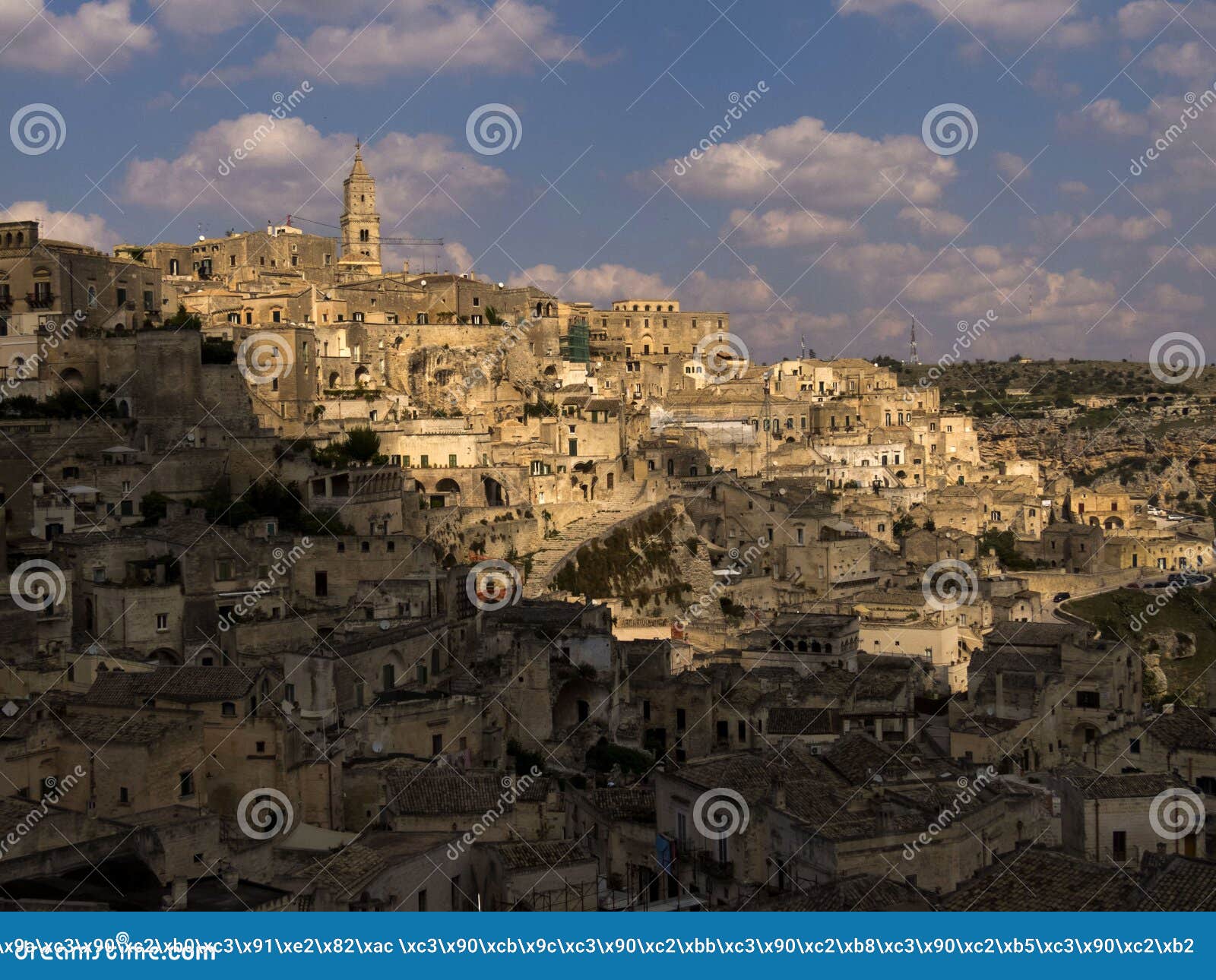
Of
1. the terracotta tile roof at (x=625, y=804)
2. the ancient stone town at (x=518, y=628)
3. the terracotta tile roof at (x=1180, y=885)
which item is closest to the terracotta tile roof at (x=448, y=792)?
the ancient stone town at (x=518, y=628)

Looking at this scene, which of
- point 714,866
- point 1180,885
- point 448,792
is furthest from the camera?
point 448,792

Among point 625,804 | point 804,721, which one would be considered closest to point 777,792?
point 625,804

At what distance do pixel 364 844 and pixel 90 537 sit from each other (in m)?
14.4

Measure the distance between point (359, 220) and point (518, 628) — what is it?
139 feet

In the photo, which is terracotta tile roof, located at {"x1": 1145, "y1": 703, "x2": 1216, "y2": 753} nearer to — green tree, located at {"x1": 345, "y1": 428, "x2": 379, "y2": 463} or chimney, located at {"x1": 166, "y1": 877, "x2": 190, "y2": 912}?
chimney, located at {"x1": 166, "y1": 877, "x2": 190, "y2": 912}

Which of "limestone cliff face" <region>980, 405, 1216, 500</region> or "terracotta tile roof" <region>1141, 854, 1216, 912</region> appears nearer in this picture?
"terracotta tile roof" <region>1141, 854, 1216, 912</region>

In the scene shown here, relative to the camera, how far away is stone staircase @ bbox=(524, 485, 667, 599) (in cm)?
3941

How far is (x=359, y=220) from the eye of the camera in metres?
69.0

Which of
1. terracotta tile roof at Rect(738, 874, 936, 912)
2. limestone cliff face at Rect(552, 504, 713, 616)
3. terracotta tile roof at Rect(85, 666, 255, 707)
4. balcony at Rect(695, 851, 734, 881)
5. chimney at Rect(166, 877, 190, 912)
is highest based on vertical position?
limestone cliff face at Rect(552, 504, 713, 616)

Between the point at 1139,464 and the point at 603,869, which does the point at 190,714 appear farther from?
the point at 1139,464

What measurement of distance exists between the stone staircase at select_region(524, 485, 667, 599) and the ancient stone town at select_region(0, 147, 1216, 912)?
0.53 ft

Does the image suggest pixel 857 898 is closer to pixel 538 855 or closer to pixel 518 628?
pixel 538 855

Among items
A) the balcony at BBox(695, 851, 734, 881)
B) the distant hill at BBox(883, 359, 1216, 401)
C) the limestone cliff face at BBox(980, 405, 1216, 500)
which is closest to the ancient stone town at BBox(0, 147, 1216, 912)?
the balcony at BBox(695, 851, 734, 881)

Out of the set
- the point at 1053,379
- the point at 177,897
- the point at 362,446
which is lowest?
the point at 177,897
